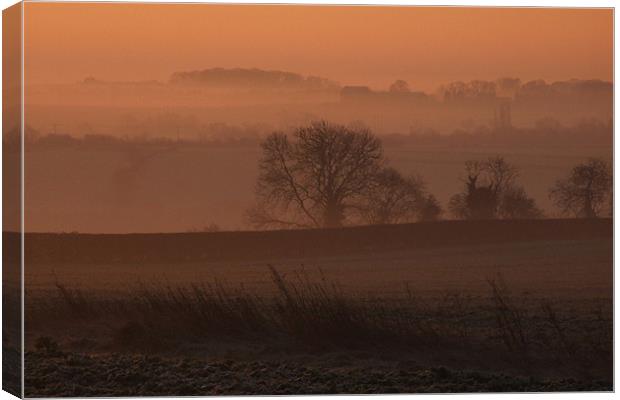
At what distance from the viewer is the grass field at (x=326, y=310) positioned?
486 inches

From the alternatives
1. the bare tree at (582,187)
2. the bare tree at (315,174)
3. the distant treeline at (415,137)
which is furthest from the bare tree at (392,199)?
the bare tree at (582,187)

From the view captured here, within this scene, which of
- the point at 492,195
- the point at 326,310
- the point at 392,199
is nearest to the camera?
the point at 326,310

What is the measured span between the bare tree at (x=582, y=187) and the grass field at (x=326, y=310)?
0.15 metres

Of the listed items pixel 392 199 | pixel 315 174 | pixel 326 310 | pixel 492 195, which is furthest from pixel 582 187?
pixel 326 310

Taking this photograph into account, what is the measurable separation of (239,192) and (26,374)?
6.97 ft

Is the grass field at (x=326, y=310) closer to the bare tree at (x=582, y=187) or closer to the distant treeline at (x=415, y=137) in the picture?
the bare tree at (x=582, y=187)

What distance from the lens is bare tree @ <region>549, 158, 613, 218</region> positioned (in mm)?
12812

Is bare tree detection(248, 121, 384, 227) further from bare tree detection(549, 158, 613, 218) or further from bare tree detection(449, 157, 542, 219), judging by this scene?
bare tree detection(549, 158, 613, 218)

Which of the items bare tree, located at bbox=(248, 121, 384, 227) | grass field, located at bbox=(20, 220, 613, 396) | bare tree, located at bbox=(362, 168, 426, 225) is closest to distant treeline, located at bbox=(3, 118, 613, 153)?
bare tree, located at bbox=(248, 121, 384, 227)

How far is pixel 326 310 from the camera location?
12.5 metres

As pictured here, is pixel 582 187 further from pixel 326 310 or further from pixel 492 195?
pixel 326 310

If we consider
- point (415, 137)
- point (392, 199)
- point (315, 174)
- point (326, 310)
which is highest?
point (415, 137)

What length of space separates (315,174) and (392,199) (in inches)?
25.0

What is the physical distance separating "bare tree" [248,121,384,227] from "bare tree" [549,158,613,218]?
4.83 feet
